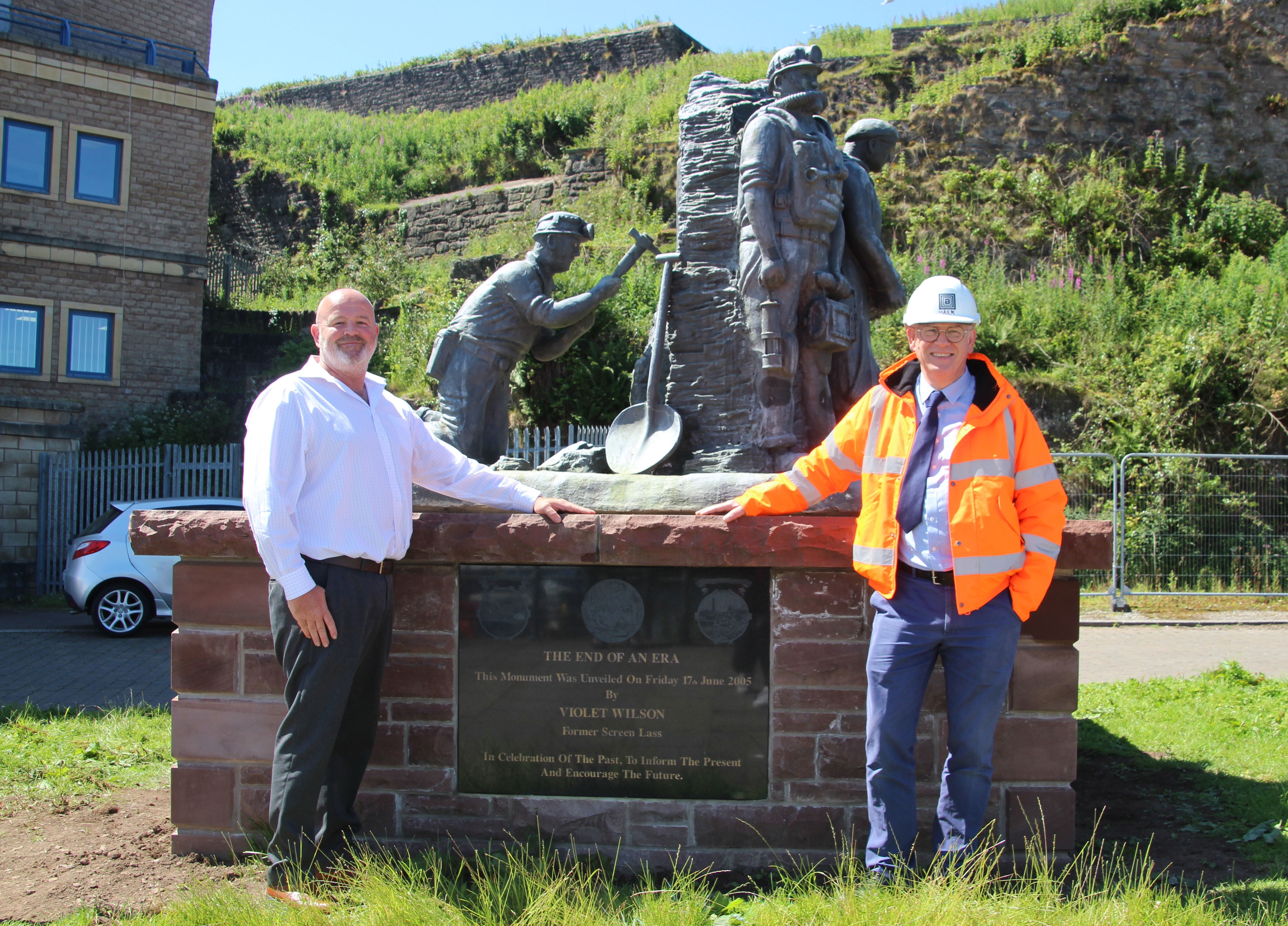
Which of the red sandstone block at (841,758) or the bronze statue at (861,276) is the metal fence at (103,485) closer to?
the bronze statue at (861,276)

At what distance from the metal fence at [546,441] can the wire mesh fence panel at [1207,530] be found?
6.19m

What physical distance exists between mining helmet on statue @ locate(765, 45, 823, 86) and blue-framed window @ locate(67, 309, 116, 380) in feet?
59.5

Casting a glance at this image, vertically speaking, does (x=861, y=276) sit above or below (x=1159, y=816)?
above

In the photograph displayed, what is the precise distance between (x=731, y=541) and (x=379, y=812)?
1591 millimetres

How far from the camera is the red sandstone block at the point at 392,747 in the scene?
11.8 feet

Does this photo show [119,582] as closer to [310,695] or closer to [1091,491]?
[310,695]

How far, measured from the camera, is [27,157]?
1881cm

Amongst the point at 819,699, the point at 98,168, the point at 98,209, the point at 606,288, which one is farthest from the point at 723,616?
the point at 98,168

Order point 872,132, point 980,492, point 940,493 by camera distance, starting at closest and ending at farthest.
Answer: point 980,492
point 940,493
point 872,132

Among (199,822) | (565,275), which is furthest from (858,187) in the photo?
(565,275)

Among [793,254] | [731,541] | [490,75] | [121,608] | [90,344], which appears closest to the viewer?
[731,541]

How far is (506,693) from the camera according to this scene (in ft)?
11.7

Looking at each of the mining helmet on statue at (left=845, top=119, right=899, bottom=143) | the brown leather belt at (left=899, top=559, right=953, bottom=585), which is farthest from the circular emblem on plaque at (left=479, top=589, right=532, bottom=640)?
the mining helmet on statue at (left=845, top=119, right=899, bottom=143)

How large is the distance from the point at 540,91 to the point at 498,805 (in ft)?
92.3
